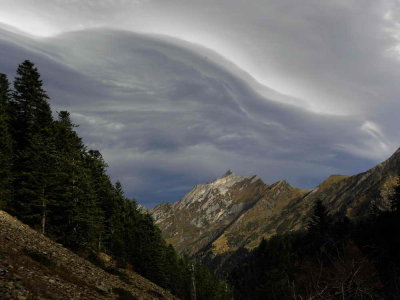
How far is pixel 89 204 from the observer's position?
43906 millimetres

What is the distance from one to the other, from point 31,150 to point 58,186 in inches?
233

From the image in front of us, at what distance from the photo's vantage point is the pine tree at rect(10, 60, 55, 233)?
36.9 metres

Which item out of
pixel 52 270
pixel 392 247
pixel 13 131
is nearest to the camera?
pixel 52 270

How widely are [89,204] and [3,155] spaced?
12385mm

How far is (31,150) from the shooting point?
40.0 meters

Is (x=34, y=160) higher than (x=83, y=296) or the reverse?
Result: higher

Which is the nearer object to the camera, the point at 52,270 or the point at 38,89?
the point at 52,270

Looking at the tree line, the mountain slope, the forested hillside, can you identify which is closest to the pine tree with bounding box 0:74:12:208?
the forested hillside

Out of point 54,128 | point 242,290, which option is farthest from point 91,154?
point 242,290

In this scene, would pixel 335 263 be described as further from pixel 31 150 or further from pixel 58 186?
pixel 31 150

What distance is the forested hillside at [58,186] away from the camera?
3753 cm

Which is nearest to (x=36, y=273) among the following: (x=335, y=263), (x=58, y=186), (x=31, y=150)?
(x=335, y=263)

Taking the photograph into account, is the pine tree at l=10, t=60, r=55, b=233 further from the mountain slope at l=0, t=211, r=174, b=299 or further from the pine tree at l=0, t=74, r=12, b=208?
the mountain slope at l=0, t=211, r=174, b=299

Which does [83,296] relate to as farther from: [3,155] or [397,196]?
[397,196]
